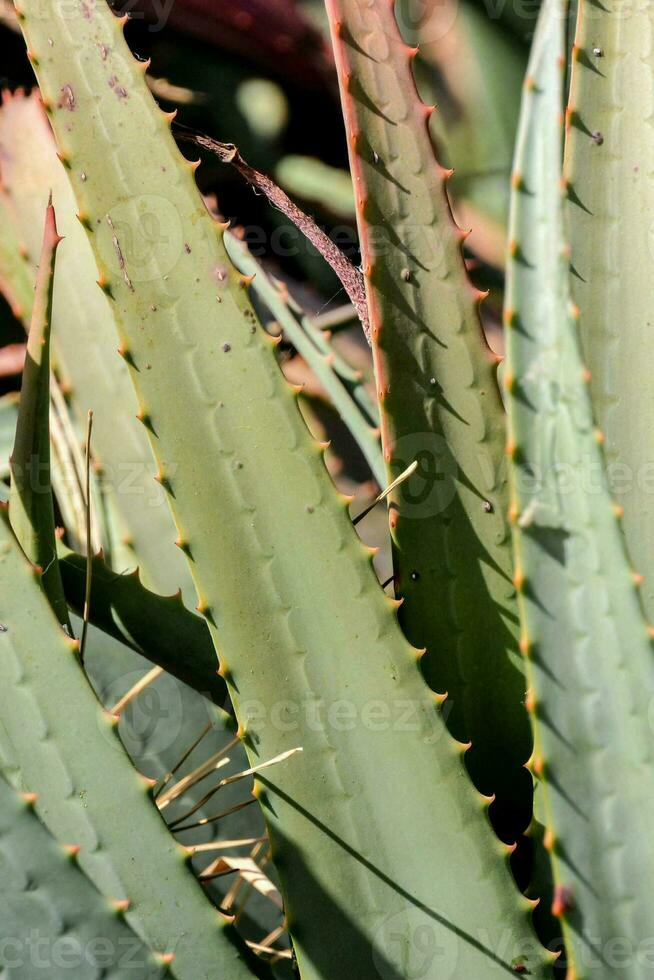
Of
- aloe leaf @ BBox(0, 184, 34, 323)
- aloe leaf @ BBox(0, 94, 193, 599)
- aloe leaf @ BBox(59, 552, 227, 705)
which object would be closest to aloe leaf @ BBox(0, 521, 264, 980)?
aloe leaf @ BBox(59, 552, 227, 705)

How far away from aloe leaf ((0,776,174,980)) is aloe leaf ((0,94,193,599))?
0.32 metres

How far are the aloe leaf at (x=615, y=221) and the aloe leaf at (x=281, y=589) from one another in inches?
8.0

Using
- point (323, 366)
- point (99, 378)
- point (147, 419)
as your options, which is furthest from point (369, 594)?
point (99, 378)

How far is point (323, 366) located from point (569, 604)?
1.12ft

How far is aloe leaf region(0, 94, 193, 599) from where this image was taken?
82 cm

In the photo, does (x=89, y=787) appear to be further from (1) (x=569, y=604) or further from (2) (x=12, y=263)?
(2) (x=12, y=263)

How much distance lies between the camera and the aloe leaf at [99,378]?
82 cm

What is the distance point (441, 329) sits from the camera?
0.62 metres

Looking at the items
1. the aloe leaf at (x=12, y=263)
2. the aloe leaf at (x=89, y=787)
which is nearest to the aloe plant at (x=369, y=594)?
the aloe leaf at (x=89, y=787)

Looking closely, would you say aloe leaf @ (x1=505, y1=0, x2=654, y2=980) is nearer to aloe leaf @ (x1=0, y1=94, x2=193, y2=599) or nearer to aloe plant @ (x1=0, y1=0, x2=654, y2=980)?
aloe plant @ (x1=0, y1=0, x2=654, y2=980)

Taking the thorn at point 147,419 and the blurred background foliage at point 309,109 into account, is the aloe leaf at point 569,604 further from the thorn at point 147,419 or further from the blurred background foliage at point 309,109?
the blurred background foliage at point 309,109

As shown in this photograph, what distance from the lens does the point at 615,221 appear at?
0.63m

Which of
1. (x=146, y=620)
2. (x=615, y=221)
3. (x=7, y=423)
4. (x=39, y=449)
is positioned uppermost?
(x=615, y=221)

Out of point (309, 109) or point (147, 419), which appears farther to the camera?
point (309, 109)
